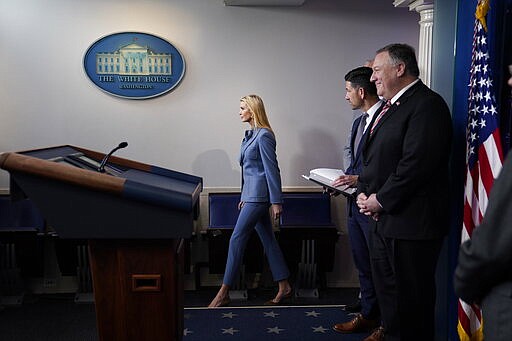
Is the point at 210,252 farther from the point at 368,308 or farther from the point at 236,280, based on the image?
the point at 368,308

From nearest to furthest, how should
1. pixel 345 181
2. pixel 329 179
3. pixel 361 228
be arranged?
A: pixel 345 181 < pixel 329 179 < pixel 361 228

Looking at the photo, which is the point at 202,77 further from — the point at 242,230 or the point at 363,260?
the point at 363,260

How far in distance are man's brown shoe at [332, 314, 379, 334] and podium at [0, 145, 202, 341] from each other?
5.55 ft

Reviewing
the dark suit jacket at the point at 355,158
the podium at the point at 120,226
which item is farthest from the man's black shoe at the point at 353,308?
the podium at the point at 120,226

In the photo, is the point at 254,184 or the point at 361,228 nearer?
the point at 361,228

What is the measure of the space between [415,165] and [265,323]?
1842 millimetres

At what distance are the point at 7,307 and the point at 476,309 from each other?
132 inches

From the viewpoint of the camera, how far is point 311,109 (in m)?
4.73

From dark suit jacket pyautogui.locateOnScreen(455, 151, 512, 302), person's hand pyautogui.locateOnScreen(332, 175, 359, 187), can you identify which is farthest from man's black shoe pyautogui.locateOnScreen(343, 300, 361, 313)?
dark suit jacket pyautogui.locateOnScreen(455, 151, 512, 302)

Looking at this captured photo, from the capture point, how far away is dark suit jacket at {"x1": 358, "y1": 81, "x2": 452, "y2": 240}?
2480mm

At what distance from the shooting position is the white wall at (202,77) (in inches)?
178

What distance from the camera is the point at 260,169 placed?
4.12 metres

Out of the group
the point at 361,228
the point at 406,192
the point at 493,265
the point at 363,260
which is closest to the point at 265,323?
the point at 363,260

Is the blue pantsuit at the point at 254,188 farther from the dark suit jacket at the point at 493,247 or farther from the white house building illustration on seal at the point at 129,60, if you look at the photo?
the dark suit jacket at the point at 493,247
